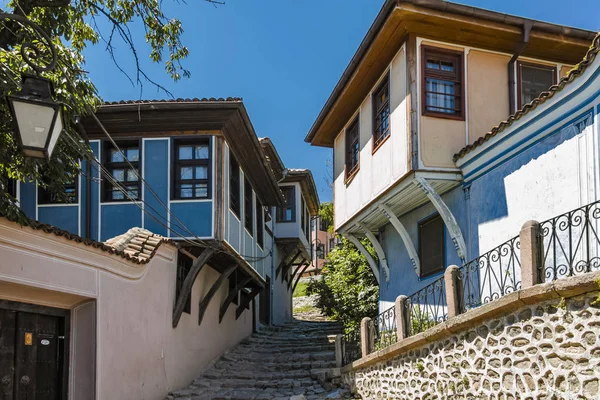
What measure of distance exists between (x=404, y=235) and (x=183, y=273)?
434 centimetres

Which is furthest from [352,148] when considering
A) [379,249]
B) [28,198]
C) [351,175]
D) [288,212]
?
[288,212]

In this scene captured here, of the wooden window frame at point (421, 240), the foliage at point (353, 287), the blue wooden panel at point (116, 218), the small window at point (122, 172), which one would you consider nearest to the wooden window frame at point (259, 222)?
the foliage at point (353, 287)

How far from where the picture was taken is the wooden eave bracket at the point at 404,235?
1146 centimetres

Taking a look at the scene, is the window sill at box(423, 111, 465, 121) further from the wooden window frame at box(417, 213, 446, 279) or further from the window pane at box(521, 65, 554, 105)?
the wooden window frame at box(417, 213, 446, 279)

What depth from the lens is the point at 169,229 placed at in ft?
37.4

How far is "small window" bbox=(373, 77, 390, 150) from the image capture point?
11.4 meters

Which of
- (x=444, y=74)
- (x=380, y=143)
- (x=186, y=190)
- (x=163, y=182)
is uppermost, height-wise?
(x=444, y=74)

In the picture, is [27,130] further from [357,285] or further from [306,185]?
[306,185]

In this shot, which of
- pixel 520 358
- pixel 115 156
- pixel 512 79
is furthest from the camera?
pixel 115 156

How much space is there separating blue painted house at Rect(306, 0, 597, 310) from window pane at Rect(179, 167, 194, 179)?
127 inches

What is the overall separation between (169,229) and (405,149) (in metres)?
4.34

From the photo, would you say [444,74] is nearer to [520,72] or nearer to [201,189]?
[520,72]

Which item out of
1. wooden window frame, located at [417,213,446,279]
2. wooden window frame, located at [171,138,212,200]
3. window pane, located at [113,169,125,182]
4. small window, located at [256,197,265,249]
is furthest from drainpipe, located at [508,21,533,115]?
small window, located at [256,197,265,249]

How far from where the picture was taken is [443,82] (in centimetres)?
1047
